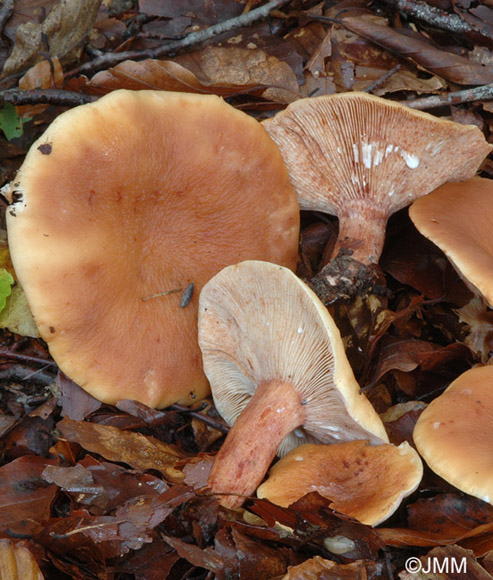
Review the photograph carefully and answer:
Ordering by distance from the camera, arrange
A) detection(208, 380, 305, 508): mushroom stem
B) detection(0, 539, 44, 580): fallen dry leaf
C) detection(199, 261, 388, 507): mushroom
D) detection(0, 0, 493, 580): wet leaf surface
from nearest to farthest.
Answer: detection(0, 539, 44, 580): fallen dry leaf < detection(0, 0, 493, 580): wet leaf surface < detection(199, 261, 388, 507): mushroom < detection(208, 380, 305, 508): mushroom stem

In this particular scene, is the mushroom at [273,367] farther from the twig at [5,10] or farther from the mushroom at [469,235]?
the twig at [5,10]

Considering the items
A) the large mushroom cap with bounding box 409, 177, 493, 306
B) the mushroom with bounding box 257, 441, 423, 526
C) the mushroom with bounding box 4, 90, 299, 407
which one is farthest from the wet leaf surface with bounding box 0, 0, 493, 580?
the large mushroom cap with bounding box 409, 177, 493, 306

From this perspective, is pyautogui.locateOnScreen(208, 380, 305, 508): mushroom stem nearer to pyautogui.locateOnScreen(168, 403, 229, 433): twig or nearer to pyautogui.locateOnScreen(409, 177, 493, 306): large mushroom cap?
pyautogui.locateOnScreen(168, 403, 229, 433): twig

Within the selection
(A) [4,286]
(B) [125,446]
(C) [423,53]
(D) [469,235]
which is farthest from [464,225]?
(A) [4,286]

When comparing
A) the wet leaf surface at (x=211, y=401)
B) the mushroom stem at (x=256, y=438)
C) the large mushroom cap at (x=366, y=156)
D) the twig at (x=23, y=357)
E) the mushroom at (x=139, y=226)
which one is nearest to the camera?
the wet leaf surface at (x=211, y=401)

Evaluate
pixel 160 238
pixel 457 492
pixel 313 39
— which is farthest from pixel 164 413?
pixel 313 39

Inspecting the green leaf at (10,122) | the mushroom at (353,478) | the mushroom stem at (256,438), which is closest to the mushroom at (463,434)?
the mushroom at (353,478)

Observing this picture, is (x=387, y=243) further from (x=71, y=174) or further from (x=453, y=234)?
(x=71, y=174)

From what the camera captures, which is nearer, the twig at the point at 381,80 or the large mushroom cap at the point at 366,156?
the large mushroom cap at the point at 366,156
